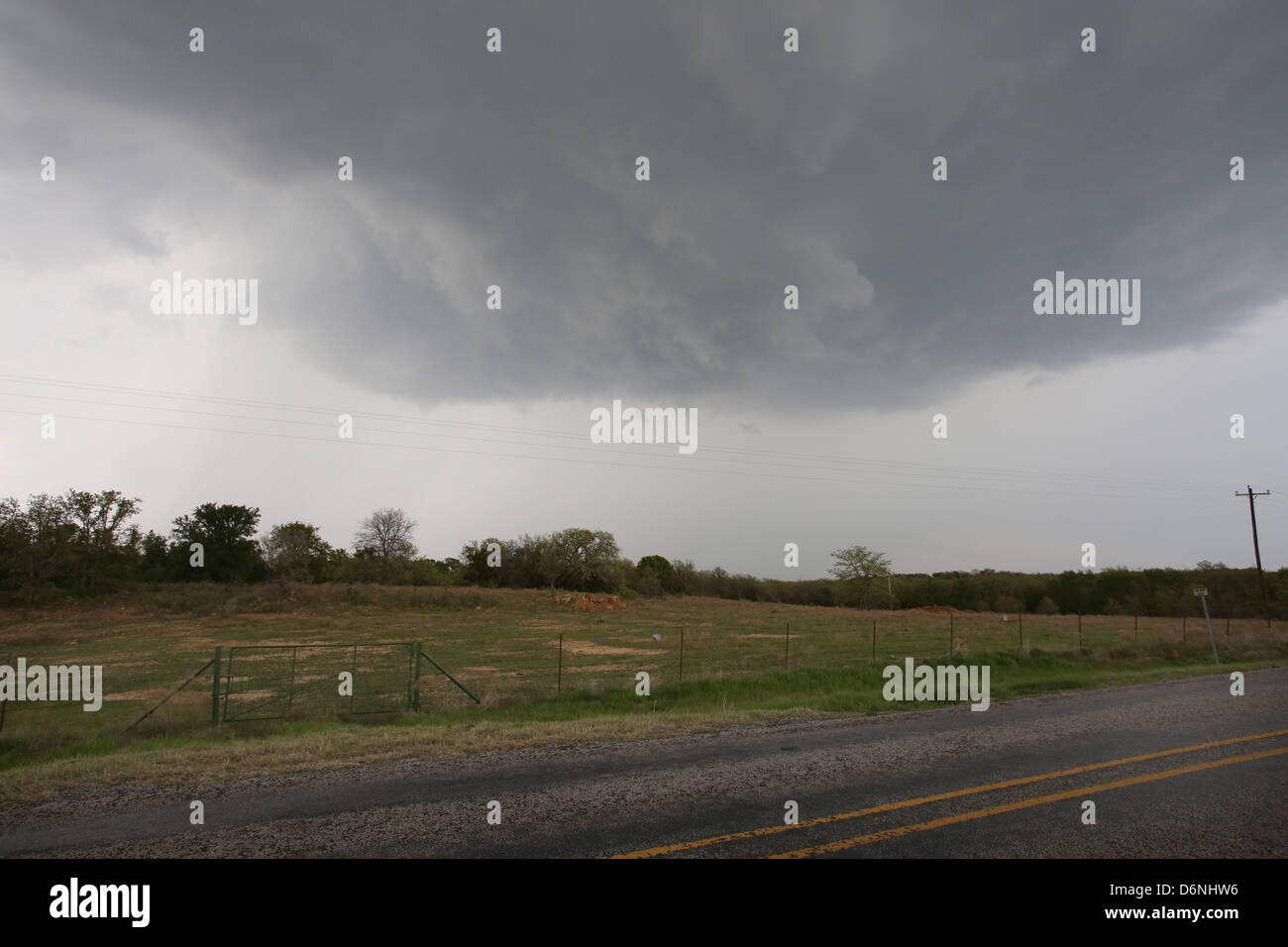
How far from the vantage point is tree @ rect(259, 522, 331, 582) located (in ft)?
256

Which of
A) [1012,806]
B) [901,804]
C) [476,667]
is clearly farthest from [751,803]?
[476,667]

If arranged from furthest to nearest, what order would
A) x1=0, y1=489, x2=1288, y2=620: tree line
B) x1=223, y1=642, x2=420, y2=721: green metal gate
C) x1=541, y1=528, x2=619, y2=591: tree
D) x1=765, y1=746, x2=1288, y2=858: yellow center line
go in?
x1=541, y1=528, x2=619, y2=591: tree, x1=0, y1=489, x2=1288, y2=620: tree line, x1=223, y1=642, x2=420, y2=721: green metal gate, x1=765, y1=746, x2=1288, y2=858: yellow center line

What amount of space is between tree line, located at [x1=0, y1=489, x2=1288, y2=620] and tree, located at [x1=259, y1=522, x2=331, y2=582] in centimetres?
17

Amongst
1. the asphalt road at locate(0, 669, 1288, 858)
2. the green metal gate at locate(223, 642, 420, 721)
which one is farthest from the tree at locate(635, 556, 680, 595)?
the asphalt road at locate(0, 669, 1288, 858)

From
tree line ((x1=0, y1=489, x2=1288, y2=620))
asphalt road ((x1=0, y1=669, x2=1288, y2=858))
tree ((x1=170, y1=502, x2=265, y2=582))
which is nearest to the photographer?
asphalt road ((x1=0, y1=669, x2=1288, y2=858))

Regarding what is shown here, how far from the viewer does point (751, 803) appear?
289 inches

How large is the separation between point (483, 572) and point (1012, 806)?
8279cm

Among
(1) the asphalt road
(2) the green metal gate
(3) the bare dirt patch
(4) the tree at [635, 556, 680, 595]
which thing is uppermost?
(1) the asphalt road

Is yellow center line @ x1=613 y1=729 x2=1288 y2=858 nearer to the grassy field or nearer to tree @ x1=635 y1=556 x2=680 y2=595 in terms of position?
the grassy field

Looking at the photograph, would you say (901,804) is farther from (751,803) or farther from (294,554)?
(294,554)

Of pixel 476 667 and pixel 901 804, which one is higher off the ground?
pixel 901 804

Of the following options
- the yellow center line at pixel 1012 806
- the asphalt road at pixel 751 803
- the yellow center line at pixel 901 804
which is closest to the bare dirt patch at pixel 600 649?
the asphalt road at pixel 751 803

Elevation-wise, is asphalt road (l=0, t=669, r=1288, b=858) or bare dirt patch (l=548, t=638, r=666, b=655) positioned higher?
asphalt road (l=0, t=669, r=1288, b=858)
